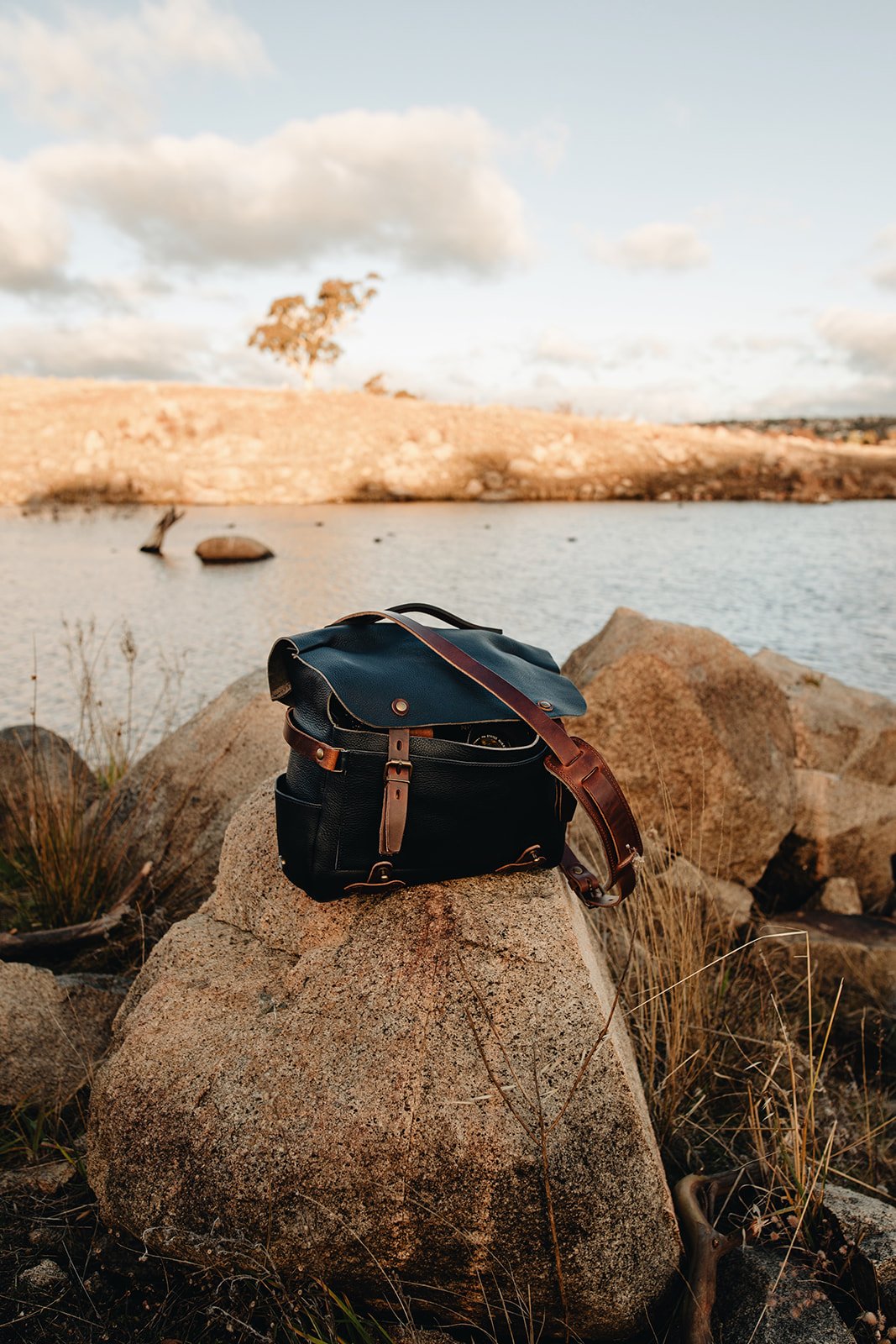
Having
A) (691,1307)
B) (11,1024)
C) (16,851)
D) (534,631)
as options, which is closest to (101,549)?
(534,631)

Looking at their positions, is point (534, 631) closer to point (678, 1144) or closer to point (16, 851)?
point (16, 851)

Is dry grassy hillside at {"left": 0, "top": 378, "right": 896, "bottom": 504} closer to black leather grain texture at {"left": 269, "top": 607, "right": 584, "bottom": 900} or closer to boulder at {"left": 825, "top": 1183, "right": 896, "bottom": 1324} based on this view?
black leather grain texture at {"left": 269, "top": 607, "right": 584, "bottom": 900}

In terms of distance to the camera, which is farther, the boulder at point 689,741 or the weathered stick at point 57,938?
the boulder at point 689,741

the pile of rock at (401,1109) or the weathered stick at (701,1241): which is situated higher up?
the pile of rock at (401,1109)

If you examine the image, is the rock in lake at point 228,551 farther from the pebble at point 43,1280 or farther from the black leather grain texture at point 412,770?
the pebble at point 43,1280

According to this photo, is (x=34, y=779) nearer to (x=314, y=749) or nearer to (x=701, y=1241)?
(x=314, y=749)

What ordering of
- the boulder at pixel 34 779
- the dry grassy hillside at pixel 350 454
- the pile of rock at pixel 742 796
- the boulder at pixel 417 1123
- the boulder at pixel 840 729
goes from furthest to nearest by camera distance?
the dry grassy hillside at pixel 350 454, the boulder at pixel 840 729, the pile of rock at pixel 742 796, the boulder at pixel 34 779, the boulder at pixel 417 1123

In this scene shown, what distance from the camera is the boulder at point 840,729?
6.12m

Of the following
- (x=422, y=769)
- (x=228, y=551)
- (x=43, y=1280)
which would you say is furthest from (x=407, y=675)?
(x=228, y=551)

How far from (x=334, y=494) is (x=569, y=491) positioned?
1089 centimetres

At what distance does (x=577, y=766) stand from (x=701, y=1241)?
4.24 feet

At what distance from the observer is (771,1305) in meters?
2.14

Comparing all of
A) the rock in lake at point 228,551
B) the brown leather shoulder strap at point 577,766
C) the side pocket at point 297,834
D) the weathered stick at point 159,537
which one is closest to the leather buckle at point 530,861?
the brown leather shoulder strap at point 577,766

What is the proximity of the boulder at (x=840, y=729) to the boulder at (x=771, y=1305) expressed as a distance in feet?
13.2
